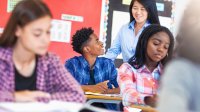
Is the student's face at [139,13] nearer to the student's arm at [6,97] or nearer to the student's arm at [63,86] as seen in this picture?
the student's arm at [63,86]

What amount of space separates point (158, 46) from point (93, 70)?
109 centimetres

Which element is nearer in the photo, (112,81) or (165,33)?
(165,33)

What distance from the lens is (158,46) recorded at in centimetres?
193

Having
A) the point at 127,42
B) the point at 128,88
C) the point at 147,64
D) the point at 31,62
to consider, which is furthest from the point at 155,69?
the point at 127,42

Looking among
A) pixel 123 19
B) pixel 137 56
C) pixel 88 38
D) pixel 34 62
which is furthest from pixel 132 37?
pixel 34 62

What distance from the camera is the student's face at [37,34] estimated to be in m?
1.30

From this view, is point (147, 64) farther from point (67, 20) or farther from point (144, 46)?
point (67, 20)

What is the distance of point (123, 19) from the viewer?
4.77 metres

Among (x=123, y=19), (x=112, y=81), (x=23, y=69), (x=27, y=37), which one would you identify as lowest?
(x=112, y=81)

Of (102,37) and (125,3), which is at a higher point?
(125,3)

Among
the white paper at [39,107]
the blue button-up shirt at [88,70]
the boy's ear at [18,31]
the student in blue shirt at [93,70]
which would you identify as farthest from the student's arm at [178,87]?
the blue button-up shirt at [88,70]

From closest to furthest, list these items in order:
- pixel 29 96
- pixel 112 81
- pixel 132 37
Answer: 1. pixel 29 96
2. pixel 112 81
3. pixel 132 37

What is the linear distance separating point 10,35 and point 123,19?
349 centimetres

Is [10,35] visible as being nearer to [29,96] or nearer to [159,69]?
[29,96]
